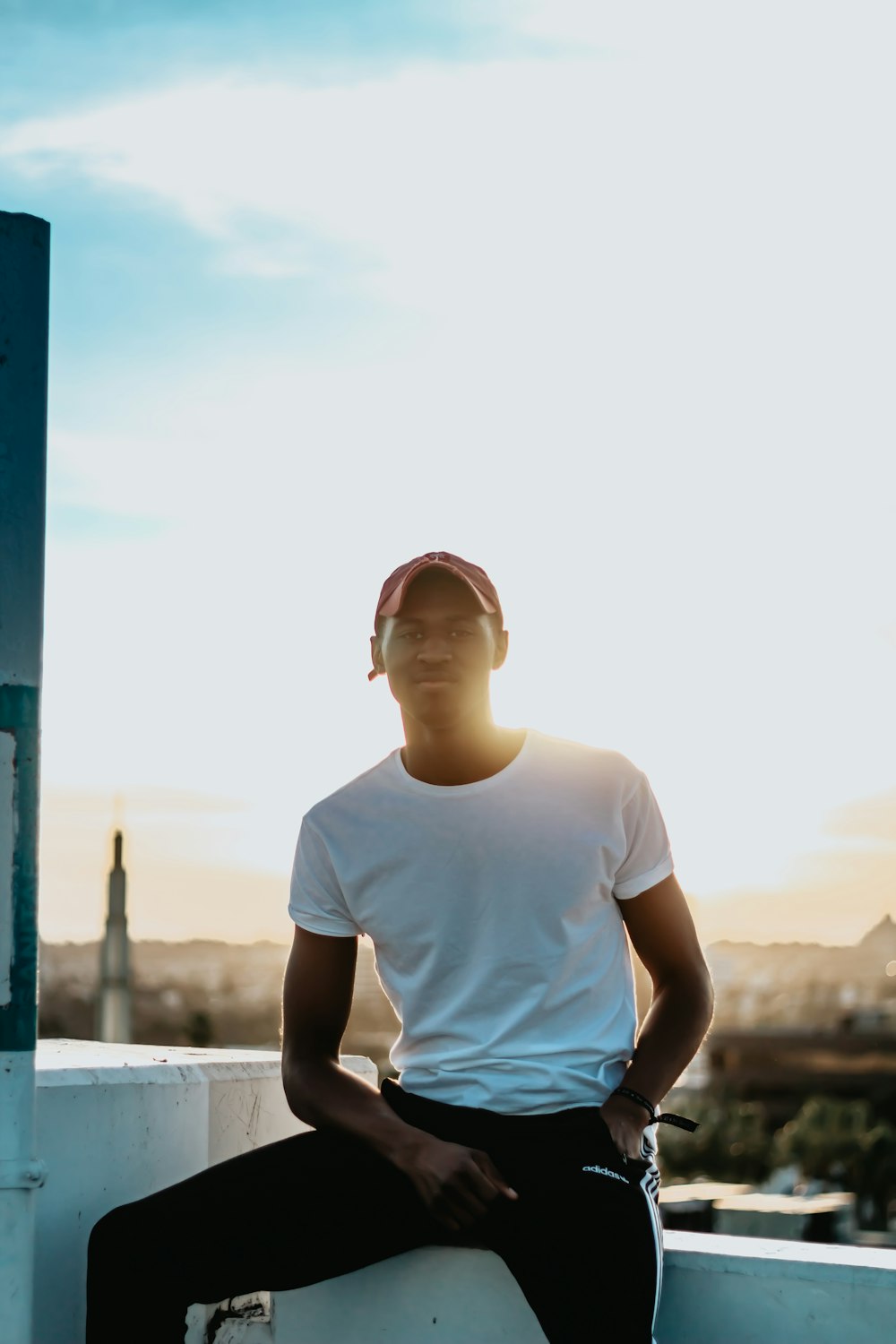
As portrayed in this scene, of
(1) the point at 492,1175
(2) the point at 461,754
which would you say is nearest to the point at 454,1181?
(1) the point at 492,1175

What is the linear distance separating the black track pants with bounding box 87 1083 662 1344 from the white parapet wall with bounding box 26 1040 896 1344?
186 mm

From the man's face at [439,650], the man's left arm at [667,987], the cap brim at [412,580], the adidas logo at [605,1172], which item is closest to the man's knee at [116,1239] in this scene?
the adidas logo at [605,1172]

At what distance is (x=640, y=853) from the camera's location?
2818 millimetres

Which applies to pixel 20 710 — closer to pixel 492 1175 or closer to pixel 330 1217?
pixel 330 1217

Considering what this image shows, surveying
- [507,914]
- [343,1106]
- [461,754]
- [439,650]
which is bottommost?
[343,1106]

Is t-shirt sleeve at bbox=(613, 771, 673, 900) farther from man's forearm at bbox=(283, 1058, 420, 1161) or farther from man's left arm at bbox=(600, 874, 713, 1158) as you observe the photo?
man's forearm at bbox=(283, 1058, 420, 1161)

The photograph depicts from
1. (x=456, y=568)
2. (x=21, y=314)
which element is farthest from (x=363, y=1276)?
(x=21, y=314)

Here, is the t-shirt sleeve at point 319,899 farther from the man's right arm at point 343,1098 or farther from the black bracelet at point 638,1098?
the black bracelet at point 638,1098

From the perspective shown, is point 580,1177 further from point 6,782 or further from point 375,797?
point 6,782

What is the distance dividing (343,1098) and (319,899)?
0.37m

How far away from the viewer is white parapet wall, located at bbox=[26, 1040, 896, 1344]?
2.72m

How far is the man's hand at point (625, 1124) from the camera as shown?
8.57ft

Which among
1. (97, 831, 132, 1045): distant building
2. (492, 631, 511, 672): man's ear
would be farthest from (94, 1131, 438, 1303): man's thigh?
(97, 831, 132, 1045): distant building

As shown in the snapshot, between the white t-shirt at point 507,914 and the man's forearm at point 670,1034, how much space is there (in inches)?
2.1
